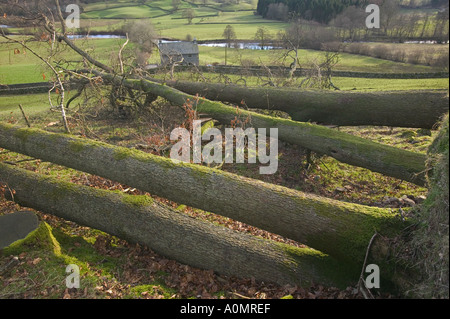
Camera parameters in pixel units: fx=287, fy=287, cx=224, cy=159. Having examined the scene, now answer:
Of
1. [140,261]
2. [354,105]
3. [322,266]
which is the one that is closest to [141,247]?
[140,261]

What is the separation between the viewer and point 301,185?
7160mm

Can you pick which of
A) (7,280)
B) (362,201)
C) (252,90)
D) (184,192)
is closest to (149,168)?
(184,192)

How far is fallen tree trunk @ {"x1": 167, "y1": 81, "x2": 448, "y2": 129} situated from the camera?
6.91 metres

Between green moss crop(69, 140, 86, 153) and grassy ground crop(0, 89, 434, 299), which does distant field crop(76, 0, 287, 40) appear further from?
green moss crop(69, 140, 86, 153)

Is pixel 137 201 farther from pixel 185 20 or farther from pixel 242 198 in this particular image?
pixel 185 20

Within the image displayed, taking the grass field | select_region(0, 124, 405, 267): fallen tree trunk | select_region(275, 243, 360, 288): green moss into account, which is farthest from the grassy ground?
select_region(0, 124, 405, 267): fallen tree trunk

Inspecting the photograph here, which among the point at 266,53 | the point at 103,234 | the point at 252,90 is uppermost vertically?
the point at 266,53

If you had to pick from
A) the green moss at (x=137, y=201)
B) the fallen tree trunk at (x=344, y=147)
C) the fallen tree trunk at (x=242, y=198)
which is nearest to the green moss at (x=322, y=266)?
the fallen tree trunk at (x=242, y=198)

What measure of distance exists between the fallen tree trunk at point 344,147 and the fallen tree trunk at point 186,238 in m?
2.84

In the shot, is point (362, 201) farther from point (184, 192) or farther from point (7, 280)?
point (7, 280)

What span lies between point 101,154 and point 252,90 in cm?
575

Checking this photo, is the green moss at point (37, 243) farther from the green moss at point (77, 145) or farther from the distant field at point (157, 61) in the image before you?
the distant field at point (157, 61)

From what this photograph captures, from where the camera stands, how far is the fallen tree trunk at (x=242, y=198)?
3.80 meters

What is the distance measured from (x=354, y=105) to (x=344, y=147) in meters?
1.83
